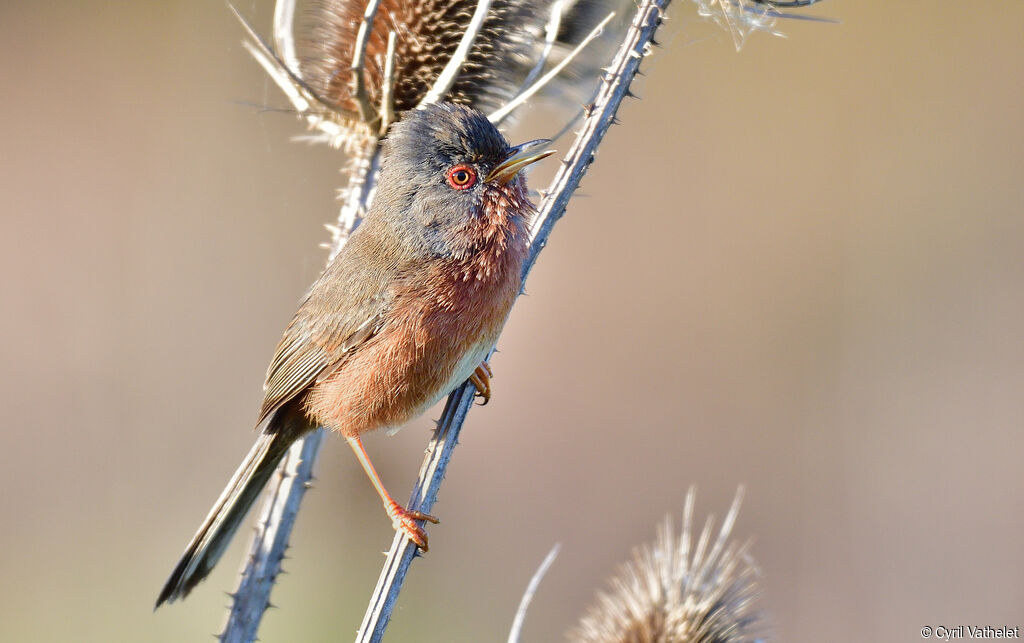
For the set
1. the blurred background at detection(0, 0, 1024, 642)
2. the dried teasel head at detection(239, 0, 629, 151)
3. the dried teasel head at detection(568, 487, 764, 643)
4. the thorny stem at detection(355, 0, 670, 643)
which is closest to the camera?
the thorny stem at detection(355, 0, 670, 643)

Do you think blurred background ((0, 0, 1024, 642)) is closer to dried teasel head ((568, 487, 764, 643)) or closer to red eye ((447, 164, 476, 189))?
dried teasel head ((568, 487, 764, 643))

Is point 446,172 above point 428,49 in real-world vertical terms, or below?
below

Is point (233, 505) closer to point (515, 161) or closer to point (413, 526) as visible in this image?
point (413, 526)

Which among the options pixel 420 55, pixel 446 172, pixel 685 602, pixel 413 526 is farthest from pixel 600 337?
pixel 413 526

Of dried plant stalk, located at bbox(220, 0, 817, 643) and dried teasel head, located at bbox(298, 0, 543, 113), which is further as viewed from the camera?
dried teasel head, located at bbox(298, 0, 543, 113)

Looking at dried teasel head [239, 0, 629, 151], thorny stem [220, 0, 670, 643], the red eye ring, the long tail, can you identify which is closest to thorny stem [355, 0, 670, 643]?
thorny stem [220, 0, 670, 643]

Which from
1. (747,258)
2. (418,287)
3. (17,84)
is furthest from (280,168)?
(418,287)

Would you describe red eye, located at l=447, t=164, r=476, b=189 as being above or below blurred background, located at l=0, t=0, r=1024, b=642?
below

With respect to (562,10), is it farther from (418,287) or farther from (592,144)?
(418,287)
